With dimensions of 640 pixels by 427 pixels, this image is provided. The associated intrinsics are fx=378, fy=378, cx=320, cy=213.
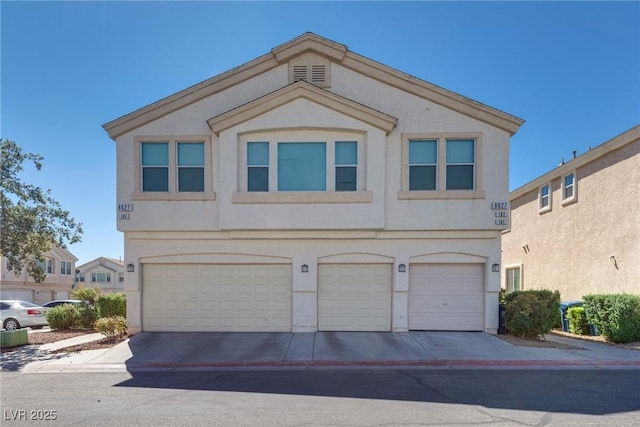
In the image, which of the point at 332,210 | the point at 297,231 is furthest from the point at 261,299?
the point at 332,210

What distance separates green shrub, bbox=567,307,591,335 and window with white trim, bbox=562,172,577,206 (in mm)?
5620

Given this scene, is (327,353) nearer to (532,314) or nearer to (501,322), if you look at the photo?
(501,322)

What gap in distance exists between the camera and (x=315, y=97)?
11578 mm

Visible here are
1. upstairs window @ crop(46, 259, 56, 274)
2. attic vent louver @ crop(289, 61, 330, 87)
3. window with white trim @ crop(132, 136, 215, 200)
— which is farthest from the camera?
Result: upstairs window @ crop(46, 259, 56, 274)

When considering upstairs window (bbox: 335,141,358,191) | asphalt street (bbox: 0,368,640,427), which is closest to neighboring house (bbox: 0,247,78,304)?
asphalt street (bbox: 0,368,640,427)

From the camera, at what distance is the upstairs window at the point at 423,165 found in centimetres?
1174

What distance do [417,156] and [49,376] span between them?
427 inches

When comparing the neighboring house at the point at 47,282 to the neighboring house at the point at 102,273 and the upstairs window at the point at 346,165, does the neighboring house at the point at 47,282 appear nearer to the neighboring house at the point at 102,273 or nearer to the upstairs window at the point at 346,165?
the neighboring house at the point at 102,273

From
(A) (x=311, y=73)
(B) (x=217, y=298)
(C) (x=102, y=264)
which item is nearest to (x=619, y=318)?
(A) (x=311, y=73)

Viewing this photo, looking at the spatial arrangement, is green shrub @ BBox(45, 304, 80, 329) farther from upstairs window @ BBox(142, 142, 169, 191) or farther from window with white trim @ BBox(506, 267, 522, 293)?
window with white trim @ BBox(506, 267, 522, 293)

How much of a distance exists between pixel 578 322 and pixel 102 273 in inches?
2080

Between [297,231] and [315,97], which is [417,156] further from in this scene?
[297,231]

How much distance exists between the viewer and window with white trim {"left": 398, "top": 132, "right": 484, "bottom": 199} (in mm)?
11625

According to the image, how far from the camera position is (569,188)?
16312 mm
